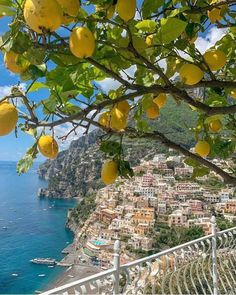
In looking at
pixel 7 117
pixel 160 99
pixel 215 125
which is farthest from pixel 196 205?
pixel 7 117

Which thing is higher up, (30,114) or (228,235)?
(30,114)

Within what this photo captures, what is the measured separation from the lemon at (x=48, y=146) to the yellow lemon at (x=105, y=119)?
0.18m

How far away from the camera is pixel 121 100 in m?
0.87

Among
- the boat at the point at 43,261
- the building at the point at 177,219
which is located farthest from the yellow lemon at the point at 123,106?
the boat at the point at 43,261

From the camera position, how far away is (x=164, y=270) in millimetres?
2420

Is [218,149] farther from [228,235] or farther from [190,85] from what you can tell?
[228,235]

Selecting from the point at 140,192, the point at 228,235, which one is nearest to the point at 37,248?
the point at 140,192

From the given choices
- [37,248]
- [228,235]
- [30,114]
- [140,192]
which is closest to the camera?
[30,114]

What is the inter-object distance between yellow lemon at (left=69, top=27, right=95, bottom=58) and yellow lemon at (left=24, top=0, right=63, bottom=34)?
0.07 meters

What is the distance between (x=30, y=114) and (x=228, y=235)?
2787mm

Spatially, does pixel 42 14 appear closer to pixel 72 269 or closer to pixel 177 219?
pixel 72 269

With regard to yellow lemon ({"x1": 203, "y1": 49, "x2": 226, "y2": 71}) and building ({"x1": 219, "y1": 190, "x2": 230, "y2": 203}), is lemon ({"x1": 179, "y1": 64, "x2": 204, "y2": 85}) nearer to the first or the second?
yellow lemon ({"x1": 203, "y1": 49, "x2": 226, "y2": 71})

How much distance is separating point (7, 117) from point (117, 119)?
0.32 m

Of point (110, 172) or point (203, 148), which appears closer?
point (110, 172)
